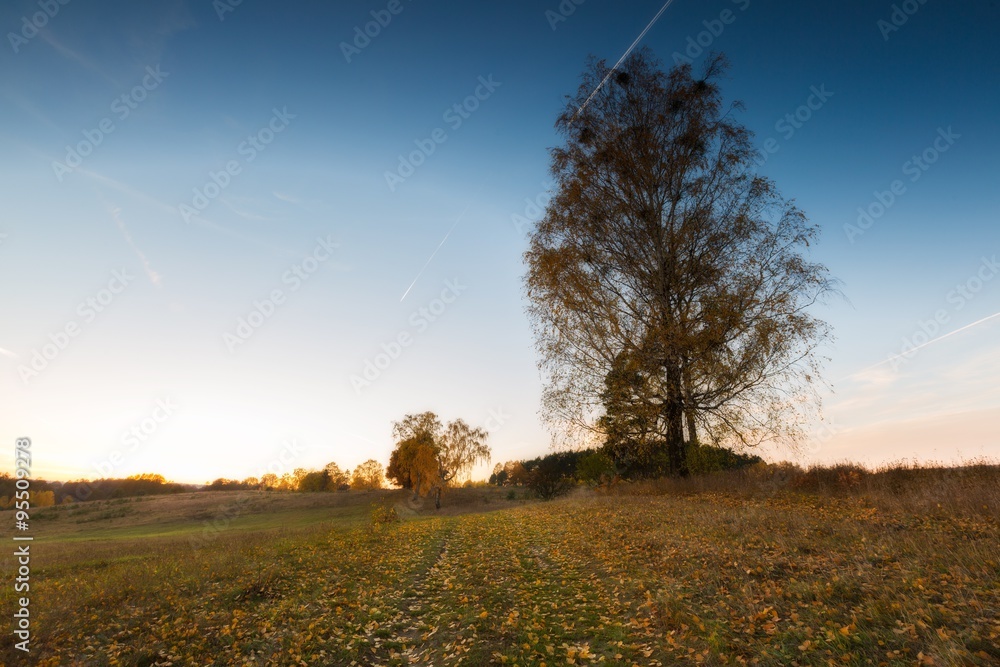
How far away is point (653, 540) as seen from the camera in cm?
1040

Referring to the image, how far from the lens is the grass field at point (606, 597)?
16.9 feet

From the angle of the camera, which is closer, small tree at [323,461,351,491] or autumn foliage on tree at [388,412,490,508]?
autumn foliage on tree at [388,412,490,508]

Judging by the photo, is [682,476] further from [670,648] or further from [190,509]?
[190,509]

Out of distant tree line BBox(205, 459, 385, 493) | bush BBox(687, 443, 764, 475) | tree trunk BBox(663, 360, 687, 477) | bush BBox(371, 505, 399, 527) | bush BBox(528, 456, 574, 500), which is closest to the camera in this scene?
tree trunk BBox(663, 360, 687, 477)

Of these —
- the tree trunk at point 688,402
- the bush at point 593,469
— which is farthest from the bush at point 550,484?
the tree trunk at point 688,402

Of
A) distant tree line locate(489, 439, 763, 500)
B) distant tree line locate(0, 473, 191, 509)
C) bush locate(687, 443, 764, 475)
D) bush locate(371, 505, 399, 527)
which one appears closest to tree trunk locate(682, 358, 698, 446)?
distant tree line locate(489, 439, 763, 500)

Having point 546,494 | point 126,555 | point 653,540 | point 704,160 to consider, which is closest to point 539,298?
point 704,160

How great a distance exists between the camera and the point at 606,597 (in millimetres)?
7875

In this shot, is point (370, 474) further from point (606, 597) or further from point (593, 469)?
point (606, 597)

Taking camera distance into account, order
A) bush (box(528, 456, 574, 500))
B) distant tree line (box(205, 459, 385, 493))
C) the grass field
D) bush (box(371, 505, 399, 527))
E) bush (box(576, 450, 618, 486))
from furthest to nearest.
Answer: distant tree line (box(205, 459, 385, 493)), bush (box(528, 456, 574, 500)), bush (box(576, 450, 618, 486)), bush (box(371, 505, 399, 527)), the grass field

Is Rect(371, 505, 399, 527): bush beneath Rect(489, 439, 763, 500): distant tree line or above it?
beneath

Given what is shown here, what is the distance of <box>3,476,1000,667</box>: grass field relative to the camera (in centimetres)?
516

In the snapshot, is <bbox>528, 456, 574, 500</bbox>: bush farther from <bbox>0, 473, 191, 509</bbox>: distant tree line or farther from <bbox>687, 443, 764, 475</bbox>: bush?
<bbox>0, 473, 191, 509</bbox>: distant tree line

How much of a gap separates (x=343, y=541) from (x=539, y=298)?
11.5 metres
